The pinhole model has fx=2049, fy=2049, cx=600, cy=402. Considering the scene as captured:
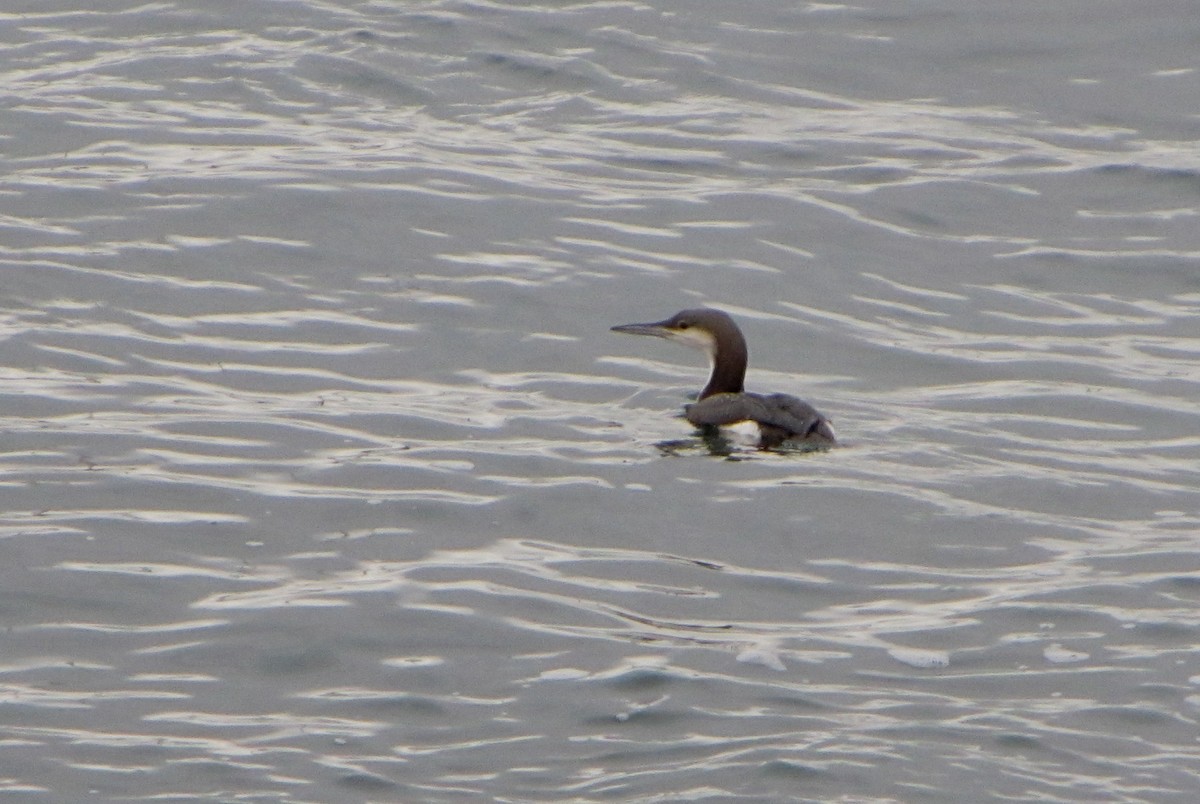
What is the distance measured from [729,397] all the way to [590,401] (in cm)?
81

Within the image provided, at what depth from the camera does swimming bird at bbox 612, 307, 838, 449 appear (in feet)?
36.4

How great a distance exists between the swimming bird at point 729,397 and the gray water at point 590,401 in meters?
0.20

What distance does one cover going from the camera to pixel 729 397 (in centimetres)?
1175

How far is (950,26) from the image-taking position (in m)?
20.6

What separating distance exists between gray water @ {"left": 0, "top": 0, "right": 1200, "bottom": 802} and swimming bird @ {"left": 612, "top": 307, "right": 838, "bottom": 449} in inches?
7.7

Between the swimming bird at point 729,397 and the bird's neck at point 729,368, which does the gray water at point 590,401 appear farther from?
the bird's neck at point 729,368

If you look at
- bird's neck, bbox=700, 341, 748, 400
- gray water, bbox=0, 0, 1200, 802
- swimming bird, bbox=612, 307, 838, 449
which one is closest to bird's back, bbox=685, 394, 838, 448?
swimming bird, bbox=612, 307, 838, 449

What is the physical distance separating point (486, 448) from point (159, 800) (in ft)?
14.0

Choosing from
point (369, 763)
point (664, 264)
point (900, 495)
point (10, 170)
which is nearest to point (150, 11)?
point (10, 170)

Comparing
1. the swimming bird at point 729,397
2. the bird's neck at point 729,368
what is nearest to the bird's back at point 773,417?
the swimming bird at point 729,397

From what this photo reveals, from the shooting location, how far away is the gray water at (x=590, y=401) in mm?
7238

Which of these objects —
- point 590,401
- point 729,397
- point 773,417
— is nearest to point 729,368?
point 729,397

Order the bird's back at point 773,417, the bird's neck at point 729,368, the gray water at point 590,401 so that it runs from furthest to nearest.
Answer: the bird's neck at point 729,368 → the bird's back at point 773,417 → the gray water at point 590,401

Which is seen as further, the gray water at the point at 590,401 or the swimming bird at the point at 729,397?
the swimming bird at the point at 729,397
